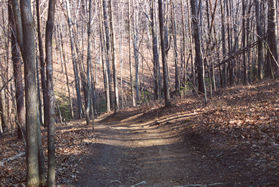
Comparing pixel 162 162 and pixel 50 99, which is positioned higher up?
pixel 50 99

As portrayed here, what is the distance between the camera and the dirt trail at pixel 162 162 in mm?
6377

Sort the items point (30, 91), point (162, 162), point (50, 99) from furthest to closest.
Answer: point (162, 162) < point (50, 99) < point (30, 91)

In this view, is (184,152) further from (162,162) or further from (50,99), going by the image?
(50,99)

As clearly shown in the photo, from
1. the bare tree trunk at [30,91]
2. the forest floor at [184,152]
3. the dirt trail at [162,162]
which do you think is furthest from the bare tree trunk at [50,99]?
the dirt trail at [162,162]

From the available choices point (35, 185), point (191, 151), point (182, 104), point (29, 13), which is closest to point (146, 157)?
point (191, 151)

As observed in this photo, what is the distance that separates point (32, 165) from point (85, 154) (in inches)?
143

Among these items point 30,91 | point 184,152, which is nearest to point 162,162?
point 184,152

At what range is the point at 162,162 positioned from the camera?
8.12 metres

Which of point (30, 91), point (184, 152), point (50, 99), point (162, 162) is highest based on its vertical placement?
point (30, 91)

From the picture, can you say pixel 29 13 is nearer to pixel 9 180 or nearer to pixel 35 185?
pixel 35 185

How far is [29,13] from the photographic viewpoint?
208 inches

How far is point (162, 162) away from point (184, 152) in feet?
3.42

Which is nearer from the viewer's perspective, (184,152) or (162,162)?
(162,162)

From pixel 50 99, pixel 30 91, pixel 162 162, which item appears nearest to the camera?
pixel 30 91
